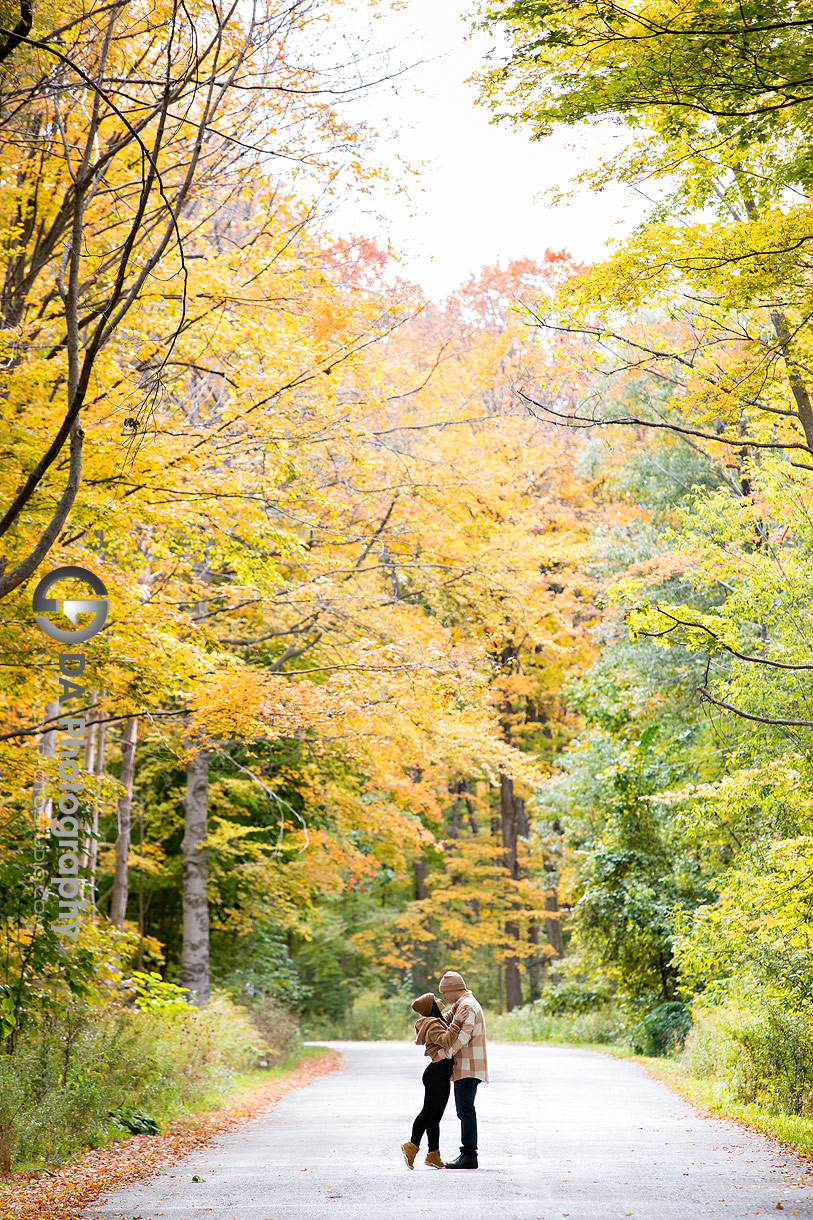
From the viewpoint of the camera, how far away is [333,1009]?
3303 cm

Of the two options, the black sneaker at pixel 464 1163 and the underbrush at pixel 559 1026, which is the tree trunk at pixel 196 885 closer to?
the black sneaker at pixel 464 1163

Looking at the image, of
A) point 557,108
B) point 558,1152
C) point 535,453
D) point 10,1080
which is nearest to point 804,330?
point 557,108

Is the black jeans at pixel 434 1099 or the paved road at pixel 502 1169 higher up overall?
the black jeans at pixel 434 1099

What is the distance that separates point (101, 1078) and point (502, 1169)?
152 inches

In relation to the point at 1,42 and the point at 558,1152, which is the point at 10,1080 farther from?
the point at 1,42

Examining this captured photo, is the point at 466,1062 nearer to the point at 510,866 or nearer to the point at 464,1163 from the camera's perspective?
the point at 464,1163

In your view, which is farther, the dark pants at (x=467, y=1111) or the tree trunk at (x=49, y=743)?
the tree trunk at (x=49, y=743)

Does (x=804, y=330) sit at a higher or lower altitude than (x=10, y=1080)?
higher

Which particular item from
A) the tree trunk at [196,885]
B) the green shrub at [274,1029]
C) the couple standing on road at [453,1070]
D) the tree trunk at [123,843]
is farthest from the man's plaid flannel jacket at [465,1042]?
the green shrub at [274,1029]

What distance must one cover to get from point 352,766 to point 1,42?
1324cm

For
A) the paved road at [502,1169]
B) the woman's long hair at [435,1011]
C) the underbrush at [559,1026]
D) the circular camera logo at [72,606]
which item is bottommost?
the underbrush at [559,1026]

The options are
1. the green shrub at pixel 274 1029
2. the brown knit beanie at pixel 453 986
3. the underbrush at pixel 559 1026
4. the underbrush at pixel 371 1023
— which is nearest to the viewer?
the brown knit beanie at pixel 453 986

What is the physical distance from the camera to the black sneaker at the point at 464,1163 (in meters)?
8.19

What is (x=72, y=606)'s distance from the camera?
30.3 ft
